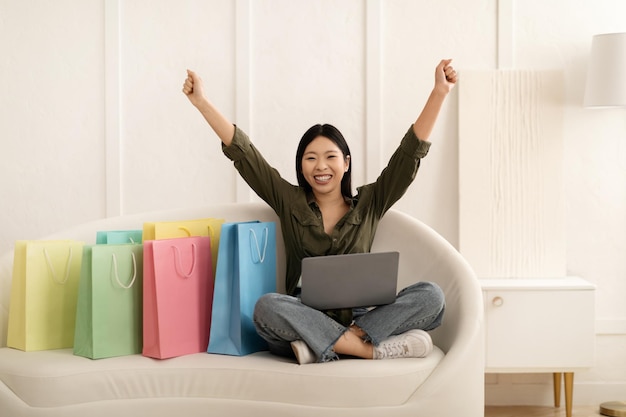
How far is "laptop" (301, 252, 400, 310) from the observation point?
7.02 ft

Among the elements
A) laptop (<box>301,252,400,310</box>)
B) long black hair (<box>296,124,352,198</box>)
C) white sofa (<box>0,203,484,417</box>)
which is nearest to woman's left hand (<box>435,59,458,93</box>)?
long black hair (<box>296,124,352,198</box>)

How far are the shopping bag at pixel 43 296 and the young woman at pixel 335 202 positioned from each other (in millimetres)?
641

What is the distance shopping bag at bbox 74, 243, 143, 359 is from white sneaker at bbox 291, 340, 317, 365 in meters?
0.51

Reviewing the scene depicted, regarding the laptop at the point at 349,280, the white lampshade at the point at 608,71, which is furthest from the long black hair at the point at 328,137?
the white lampshade at the point at 608,71

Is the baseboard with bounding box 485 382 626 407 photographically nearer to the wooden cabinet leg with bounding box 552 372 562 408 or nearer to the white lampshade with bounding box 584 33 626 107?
the wooden cabinet leg with bounding box 552 372 562 408

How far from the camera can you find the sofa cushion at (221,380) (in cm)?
201

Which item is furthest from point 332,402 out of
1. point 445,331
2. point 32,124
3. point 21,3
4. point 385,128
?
point 21,3

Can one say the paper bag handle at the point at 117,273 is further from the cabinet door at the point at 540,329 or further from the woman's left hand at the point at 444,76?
the cabinet door at the point at 540,329

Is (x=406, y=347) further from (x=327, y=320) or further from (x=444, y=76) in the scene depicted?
(x=444, y=76)

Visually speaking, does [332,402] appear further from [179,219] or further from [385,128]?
[385,128]

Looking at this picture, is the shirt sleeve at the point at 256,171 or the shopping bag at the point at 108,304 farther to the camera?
the shirt sleeve at the point at 256,171

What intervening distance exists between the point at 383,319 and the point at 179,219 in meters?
0.94

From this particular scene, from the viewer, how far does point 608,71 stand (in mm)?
2955

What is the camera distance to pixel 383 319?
2.17 m
